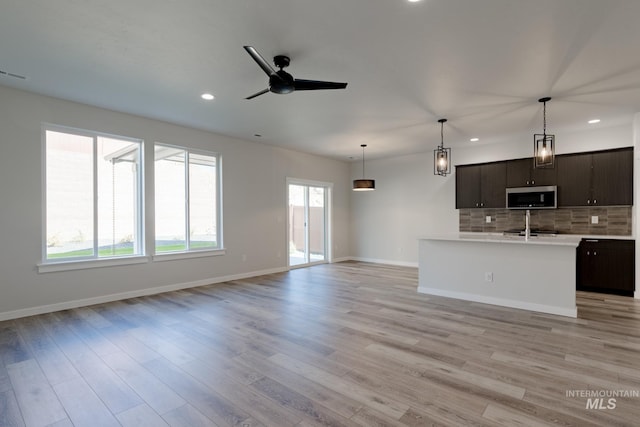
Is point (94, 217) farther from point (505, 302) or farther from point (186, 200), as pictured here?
point (505, 302)

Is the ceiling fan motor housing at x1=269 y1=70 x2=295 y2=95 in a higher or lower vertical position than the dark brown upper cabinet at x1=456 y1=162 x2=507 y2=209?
higher

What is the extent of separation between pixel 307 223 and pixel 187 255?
3.19m

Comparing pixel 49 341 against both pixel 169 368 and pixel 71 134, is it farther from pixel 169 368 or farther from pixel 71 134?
pixel 71 134

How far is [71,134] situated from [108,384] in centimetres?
369

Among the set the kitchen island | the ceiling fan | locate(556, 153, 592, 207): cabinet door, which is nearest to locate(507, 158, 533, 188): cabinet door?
locate(556, 153, 592, 207): cabinet door

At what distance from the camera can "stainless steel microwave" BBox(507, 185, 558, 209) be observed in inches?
231

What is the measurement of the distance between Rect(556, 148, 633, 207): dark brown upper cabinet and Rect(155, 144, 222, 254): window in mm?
6487

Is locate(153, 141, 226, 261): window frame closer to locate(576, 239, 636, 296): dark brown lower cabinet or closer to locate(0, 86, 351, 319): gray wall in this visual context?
locate(0, 86, 351, 319): gray wall

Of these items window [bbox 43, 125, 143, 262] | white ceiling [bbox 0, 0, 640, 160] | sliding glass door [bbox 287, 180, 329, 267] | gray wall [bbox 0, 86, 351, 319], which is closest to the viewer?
white ceiling [bbox 0, 0, 640, 160]

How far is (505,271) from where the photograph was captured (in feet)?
14.4

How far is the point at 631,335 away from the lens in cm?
329

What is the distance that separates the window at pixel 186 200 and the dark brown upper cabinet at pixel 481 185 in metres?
5.16

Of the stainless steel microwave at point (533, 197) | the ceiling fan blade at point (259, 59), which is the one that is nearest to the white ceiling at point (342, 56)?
the ceiling fan blade at point (259, 59)

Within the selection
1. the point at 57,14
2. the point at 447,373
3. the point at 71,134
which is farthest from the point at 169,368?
the point at 71,134
